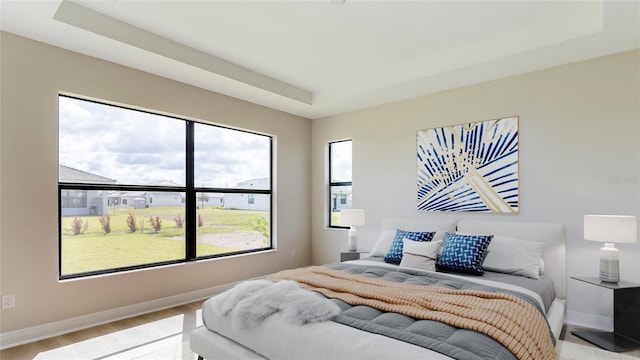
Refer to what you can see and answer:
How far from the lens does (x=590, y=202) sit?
10.8ft

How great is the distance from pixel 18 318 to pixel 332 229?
372cm

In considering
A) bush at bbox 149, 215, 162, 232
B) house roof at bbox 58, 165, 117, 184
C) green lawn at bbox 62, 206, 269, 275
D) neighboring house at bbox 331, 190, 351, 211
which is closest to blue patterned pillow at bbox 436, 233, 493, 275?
neighboring house at bbox 331, 190, 351, 211

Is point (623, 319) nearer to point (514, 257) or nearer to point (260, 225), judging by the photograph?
point (514, 257)

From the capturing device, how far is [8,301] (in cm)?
281

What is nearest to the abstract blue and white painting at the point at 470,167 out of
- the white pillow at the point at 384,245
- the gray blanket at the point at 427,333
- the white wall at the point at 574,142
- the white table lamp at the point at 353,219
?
the white wall at the point at 574,142

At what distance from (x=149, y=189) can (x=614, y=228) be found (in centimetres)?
439

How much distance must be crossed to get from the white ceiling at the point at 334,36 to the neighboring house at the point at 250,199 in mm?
1367

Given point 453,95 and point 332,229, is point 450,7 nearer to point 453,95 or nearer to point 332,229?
point 453,95

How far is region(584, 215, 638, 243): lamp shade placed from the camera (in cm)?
273

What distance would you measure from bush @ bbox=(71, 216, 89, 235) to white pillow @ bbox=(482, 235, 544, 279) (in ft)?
12.7

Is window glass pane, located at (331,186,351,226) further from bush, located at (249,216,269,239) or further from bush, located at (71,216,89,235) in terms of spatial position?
bush, located at (71,216,89,235)

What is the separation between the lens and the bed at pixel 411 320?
1620 mm

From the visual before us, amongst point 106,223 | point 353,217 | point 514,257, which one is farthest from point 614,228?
point 106,223

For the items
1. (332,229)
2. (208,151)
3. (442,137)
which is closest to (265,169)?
(208,151)
